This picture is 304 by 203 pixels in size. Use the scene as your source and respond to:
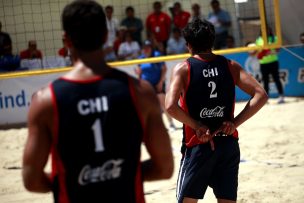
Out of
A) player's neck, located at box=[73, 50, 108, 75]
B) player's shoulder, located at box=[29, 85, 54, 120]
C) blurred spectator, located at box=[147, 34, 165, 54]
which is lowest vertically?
player's shoulder, located at box=[29, 85, 54, 120]

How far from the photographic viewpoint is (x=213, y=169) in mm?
3557

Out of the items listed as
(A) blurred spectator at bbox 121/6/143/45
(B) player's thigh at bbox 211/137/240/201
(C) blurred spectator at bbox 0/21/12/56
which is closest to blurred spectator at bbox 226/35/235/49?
(A) blurred spectator at bbox 121/6/143/45

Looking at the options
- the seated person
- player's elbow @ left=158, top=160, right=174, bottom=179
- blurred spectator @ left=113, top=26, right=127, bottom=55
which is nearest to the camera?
player's elbow @ left=158, top=160, right=174, bottom=179

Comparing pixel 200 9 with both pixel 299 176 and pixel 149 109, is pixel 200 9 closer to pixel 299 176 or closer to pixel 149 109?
pixel 299 176

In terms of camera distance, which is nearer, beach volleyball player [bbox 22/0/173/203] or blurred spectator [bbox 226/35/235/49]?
beach volleyball player [bbox 22/0/173/203]

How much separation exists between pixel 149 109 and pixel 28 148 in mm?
463

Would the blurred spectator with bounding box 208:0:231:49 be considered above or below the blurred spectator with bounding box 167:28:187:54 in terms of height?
above

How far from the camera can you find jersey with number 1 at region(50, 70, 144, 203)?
1983 mm

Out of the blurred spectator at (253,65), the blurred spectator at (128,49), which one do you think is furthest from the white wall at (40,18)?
the blurred spectator at (128,49)

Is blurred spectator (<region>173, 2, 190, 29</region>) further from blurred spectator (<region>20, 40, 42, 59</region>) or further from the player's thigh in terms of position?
the player's thigh

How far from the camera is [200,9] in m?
12.8

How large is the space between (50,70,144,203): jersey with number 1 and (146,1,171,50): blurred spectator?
10135mm

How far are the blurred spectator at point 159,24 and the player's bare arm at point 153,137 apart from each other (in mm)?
10027

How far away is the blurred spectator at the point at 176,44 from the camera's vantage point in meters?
11.8
